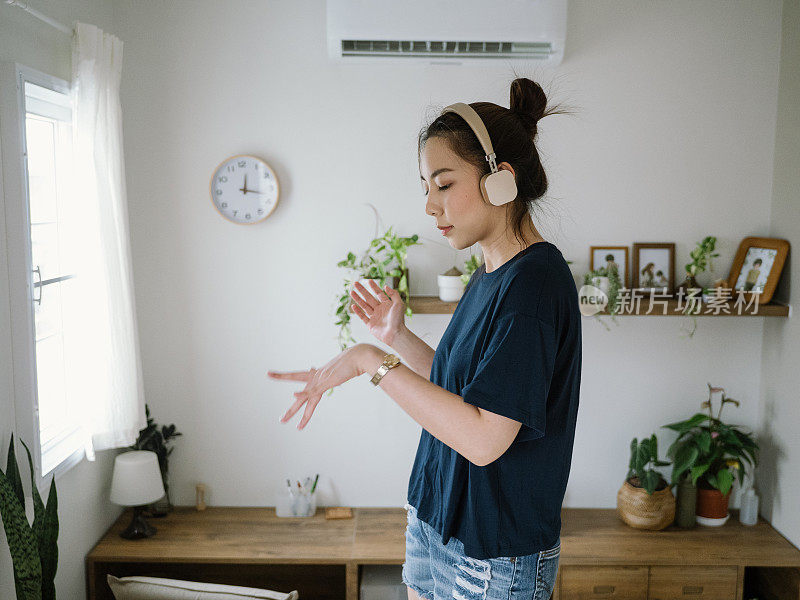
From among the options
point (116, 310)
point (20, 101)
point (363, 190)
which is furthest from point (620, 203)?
point (20, 101)

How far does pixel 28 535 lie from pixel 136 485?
2.44ft

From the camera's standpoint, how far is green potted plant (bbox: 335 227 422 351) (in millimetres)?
2662

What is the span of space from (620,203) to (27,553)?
7.59ft

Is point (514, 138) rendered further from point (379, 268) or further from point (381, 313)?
point (379, 268)

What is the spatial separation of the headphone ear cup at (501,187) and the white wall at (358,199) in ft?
5.00

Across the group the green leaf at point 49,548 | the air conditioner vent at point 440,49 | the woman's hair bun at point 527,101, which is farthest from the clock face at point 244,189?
the woman's hair bun at point 527,101

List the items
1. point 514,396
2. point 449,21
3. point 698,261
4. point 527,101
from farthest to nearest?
point 698,261 → point 449,21 → point 527,101 → point 514,396

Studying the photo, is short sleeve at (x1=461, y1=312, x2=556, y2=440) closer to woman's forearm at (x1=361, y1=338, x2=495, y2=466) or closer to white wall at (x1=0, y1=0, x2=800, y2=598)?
Result: woman's forearm at (x1=361, y1=338, x2=495, y2=466)

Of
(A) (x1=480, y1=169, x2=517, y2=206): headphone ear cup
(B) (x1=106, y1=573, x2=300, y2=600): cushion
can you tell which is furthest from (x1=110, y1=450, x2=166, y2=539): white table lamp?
(A) (x1=480, y1=169, x2=517, y2=206): headphone ear cup

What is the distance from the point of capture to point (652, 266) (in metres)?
2.81

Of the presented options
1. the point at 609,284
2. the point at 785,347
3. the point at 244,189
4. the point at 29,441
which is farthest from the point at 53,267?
the point at 785,347

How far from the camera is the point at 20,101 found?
Result: 195 centimetres

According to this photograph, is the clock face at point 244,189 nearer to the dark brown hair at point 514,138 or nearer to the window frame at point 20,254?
the window frame at point 20,254

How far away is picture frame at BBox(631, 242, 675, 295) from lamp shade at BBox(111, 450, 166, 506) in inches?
77.5
